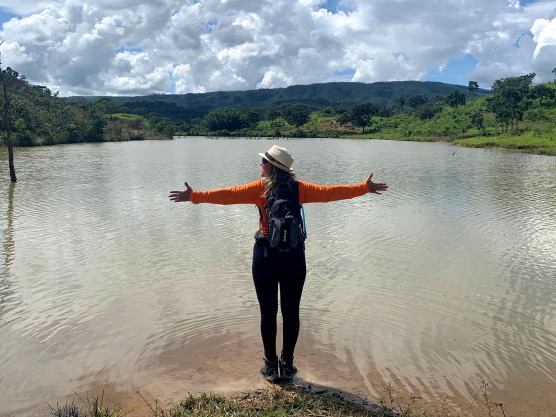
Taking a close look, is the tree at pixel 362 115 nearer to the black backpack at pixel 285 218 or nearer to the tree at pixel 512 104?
the tree at pixel 512 104

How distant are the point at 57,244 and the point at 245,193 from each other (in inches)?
341

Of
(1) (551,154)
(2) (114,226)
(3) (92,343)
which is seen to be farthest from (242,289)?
(1) (551,154)

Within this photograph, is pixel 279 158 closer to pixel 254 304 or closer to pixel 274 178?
pixel 274 178

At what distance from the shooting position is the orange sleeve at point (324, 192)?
511cm

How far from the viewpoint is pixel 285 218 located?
4.84 meters

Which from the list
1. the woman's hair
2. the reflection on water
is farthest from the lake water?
the woman's hair

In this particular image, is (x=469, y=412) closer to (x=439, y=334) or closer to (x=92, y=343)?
(x=439, y=334)

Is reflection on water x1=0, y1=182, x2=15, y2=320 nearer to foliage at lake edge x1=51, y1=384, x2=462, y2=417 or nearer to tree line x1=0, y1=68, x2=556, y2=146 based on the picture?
foliage at lake edge x1=51, y1=384, x2=462, y2=417

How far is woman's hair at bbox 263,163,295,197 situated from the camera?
4.97 meters

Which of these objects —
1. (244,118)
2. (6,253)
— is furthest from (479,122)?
(244,118)

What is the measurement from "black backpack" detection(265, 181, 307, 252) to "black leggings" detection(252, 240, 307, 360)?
15 centimetres

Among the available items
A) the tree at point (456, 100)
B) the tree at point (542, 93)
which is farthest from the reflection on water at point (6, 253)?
the tree at point (456, 100)

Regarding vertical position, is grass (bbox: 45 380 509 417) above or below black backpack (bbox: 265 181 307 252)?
below

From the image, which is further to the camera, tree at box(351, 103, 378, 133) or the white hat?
tree at box(351, 103, 378, 133)
